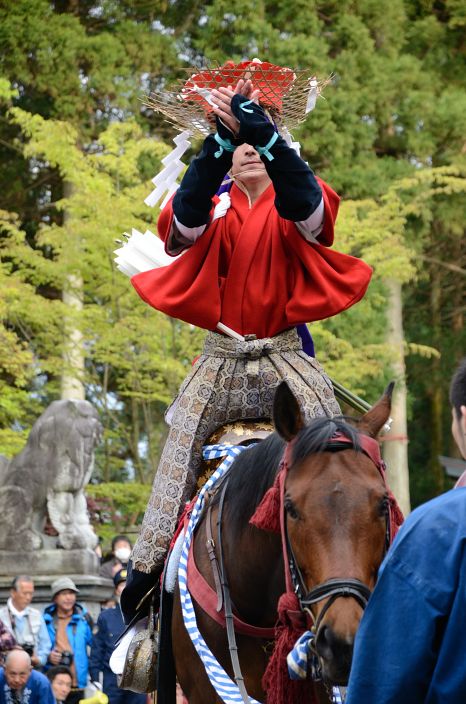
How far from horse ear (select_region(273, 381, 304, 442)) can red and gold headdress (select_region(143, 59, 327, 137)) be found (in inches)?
62.9

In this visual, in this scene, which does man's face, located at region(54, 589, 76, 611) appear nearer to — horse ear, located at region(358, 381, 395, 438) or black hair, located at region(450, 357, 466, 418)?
horse ear, located at region(358, 381, 395, 438)

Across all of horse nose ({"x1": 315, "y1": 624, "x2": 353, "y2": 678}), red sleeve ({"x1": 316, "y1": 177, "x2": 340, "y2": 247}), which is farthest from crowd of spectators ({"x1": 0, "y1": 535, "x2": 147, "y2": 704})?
horse nose ({"x1": 315, "y1": 624, "x2": 353, "y2": 678})

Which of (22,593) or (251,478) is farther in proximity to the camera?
(22,593)

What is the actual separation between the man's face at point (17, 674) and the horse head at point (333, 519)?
Result: 5.14m

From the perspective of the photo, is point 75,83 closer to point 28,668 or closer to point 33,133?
point 33,133

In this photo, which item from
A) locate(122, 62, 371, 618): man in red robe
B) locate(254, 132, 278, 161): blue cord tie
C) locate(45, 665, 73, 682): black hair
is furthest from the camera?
locate(45, 665, 73, 682): black hair

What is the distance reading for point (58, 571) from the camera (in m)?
13.9

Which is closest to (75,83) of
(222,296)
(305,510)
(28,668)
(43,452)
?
(43,452)

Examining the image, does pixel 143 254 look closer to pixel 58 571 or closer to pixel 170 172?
pixel 170 172

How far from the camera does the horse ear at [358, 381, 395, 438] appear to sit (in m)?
4.36

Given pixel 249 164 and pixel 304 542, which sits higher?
pixel 249 164

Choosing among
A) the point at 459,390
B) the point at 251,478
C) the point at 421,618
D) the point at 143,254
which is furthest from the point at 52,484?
the point at 421,618

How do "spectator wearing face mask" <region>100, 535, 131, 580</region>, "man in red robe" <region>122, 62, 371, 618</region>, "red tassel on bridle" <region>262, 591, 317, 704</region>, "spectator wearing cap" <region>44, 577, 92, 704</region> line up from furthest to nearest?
"spectator wearing face mask" <region>100, 535, 131, 580</region> < "spectator wearing cap" <region>44, 577, 92, 704</region> < "man in red robe" <region>122, 62, 371, 618</region> < "red tassel on bridle" <region>262, 591, 317, 704</region>

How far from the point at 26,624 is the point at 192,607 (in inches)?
247
